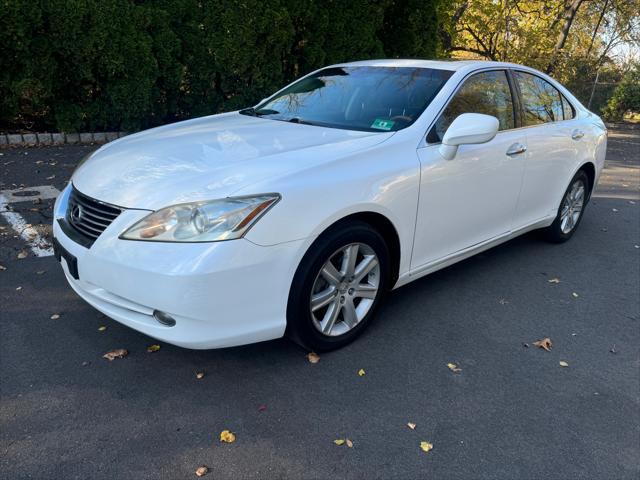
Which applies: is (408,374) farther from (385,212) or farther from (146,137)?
(146,137)

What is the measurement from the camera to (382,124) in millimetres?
3455

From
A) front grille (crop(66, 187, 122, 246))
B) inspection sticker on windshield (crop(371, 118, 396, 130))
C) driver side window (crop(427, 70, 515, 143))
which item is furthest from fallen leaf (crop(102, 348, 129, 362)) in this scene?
driver side window (crop(427, 70, 515, 143))

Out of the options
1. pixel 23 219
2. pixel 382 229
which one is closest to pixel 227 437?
pixel 382 229

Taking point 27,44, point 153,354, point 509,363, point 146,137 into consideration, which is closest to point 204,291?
point 153,354

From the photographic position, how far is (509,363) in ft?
10.5

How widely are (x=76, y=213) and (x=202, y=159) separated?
765 mm

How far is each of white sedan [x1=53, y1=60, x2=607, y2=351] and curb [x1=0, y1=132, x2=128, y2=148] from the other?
16.5 feet

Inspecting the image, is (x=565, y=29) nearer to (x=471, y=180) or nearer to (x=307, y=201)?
(x=471, y=180)

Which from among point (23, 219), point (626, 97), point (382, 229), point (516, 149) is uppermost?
point (516, 149)

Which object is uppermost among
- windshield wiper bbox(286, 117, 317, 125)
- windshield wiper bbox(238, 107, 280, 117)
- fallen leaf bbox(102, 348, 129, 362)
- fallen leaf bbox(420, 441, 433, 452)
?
windshield wiper bbox(286, 117, 317, 125)

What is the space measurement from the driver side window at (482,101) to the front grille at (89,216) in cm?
191

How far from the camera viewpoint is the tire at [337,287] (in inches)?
110

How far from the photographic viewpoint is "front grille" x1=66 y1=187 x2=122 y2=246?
9.02ft

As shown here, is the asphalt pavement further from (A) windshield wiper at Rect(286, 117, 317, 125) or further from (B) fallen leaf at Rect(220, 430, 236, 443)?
(A) windshield wiper at Rect(286, 117, 317, 125)
